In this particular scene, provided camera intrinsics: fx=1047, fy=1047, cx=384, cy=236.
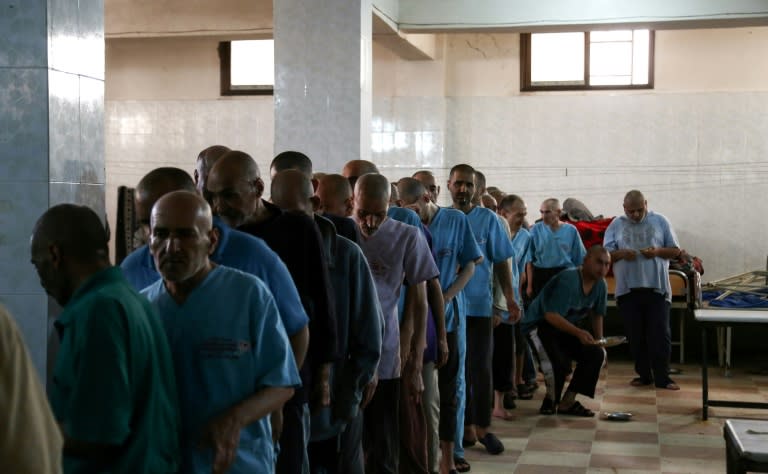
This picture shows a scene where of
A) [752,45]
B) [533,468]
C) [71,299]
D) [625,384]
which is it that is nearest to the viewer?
[71,299]

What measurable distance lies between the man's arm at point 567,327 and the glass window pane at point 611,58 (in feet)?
18.3

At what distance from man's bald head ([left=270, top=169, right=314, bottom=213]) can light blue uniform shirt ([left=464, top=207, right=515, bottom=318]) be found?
3.13 m

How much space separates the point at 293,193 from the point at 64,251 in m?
1.53

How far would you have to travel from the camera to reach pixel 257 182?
3693 millimetres

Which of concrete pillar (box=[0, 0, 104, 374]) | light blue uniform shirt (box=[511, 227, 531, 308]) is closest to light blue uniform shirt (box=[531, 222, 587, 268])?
light blue uniform shirt (box=[511, 227, 531, 308])

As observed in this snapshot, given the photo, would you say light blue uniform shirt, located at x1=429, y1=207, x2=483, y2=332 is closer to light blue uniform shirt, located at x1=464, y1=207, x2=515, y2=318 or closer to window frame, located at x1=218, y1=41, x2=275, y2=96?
light blue uniform shirt, located at x1=464, y1=207, x2=515, y2=318

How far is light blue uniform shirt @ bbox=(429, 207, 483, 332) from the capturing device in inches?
247

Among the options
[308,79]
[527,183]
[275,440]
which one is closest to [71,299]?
[275,440]

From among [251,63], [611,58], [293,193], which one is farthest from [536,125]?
[293,193]

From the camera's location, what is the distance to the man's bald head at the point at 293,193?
3.99 meters

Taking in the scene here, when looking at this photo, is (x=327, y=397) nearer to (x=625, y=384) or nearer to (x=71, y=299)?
(x=71, y=299)

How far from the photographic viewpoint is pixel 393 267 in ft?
16.7

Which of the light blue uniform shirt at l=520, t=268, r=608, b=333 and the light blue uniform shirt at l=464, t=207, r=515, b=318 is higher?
the light blue uniform shirt at l=464, t=207, r=515, b=318

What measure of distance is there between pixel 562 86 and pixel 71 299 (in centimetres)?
1132
